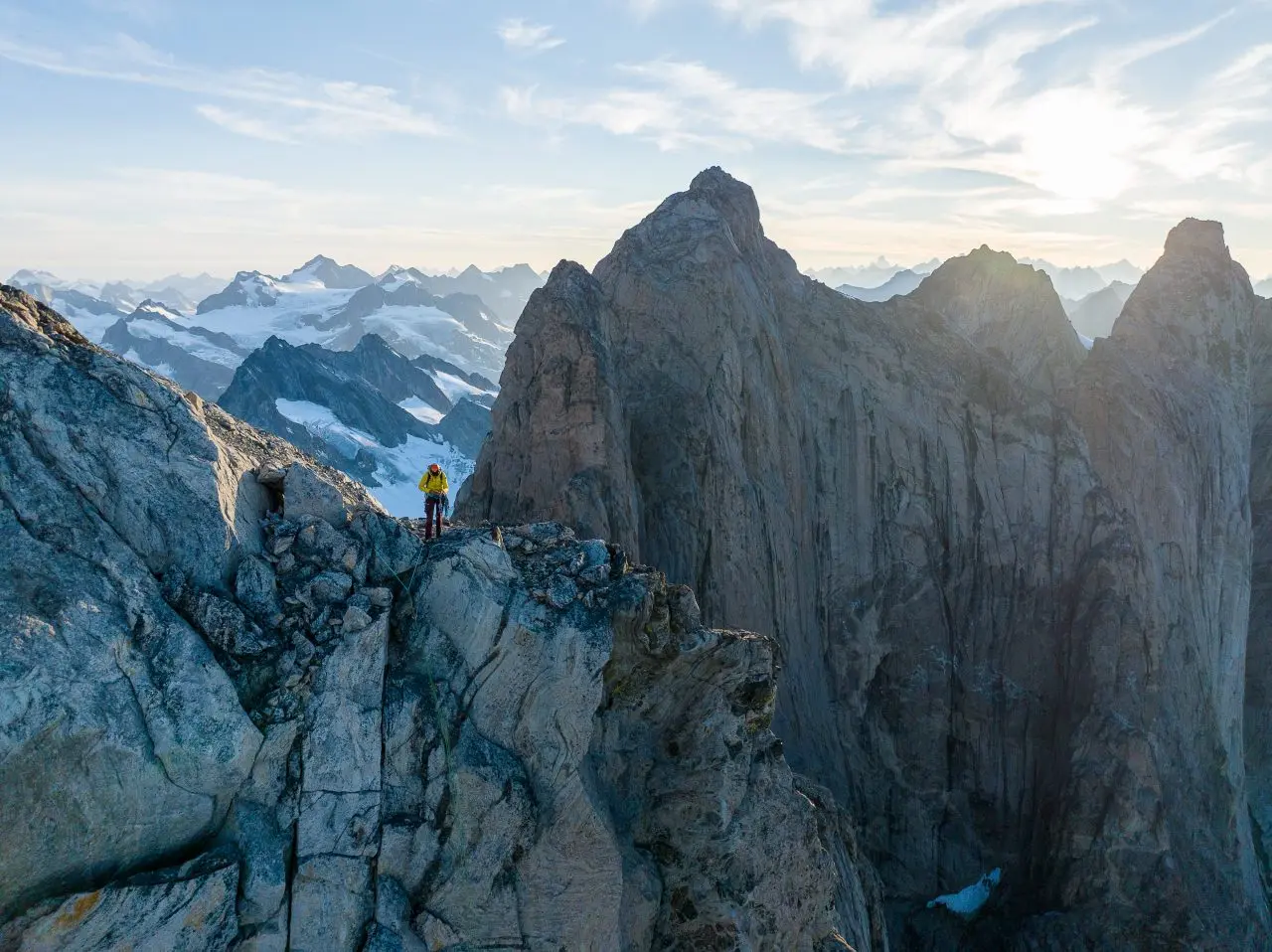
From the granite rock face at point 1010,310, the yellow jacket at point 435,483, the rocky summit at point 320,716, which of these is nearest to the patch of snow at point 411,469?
the granite rock face at point 1010,310

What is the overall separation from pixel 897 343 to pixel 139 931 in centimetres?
3319

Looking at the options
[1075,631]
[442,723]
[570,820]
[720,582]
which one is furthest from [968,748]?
[442,723]

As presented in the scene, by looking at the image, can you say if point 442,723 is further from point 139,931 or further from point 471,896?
point 139,931

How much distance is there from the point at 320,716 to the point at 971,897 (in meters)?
28.5

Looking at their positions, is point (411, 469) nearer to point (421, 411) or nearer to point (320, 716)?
point (421, 411)

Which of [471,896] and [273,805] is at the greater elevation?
[273,805]

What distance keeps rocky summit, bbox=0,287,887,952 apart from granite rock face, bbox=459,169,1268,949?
9580mm

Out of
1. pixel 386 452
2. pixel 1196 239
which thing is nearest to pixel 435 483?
pixel 1196 239

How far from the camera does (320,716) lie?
13.3 metres

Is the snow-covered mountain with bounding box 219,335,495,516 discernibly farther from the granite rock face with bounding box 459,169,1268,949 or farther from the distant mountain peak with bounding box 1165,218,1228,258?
the distant mountain peak with bounding box 1165,218,1228,258

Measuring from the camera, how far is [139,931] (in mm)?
11406

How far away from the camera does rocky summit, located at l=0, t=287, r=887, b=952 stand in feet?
38.0

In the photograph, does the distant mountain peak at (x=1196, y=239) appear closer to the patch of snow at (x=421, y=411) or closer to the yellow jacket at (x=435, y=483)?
the yellow jacket at (x=435, y=483)

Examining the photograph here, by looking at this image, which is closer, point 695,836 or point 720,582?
point 695,836
